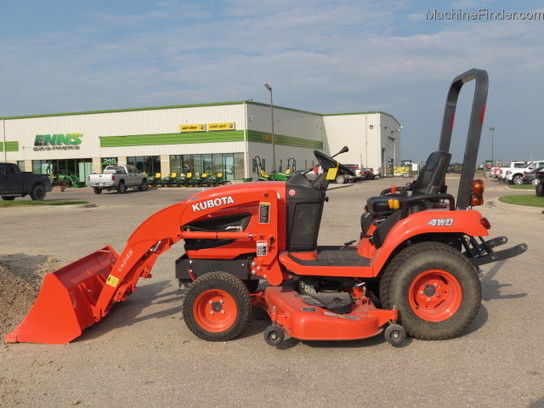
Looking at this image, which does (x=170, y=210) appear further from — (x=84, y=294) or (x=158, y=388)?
(x=158, y=388)

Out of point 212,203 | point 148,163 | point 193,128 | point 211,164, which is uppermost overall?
point 193,128

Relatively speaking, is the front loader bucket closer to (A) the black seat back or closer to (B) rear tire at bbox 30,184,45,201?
(A) the black seat back

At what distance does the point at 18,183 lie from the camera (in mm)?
22766

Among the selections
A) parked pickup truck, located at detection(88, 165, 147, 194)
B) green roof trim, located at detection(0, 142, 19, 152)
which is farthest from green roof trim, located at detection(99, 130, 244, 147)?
green roof trim, located at detection(0, 142, 19, 152)

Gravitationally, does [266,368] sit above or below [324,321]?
below

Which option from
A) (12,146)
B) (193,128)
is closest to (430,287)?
(193,128)

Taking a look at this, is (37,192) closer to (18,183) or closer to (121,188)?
(18,183)

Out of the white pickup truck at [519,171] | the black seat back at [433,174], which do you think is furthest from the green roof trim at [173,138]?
the black seat back at [433,174]

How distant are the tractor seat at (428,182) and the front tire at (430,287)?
23.3 inches

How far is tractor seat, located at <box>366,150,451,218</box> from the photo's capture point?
493 centimetres

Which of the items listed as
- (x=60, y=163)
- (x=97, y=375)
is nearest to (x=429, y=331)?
(x=97, y=375)

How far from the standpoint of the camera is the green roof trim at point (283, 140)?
42.9 meters

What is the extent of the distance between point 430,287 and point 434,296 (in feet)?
0.31

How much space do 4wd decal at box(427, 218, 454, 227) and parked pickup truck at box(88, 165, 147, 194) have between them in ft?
98.3
